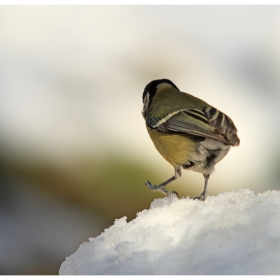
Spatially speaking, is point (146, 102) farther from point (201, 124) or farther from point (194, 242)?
Answer: point (194, 242)

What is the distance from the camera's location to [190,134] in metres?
1.97

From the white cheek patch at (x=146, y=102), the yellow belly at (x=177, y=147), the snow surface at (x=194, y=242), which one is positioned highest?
the white cheek patch at (x=146, y=102)

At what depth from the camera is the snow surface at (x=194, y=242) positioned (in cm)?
114

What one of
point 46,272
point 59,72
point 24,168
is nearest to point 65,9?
point 59,72

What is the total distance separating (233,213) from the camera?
4.33ft

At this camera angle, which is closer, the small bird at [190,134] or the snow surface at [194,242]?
the snow surface at [194,242]

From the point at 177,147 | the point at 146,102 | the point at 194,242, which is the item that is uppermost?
the point at 146,102

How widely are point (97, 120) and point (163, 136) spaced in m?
1.86

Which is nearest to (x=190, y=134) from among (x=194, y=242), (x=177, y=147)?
(x=177, y=147)

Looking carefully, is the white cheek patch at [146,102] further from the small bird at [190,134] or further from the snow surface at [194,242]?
the snow surface at [194,242]

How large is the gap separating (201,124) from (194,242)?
749 millimetres

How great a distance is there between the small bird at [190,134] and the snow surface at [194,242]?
44cm

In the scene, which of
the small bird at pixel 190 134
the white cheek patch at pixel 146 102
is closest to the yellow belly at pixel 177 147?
the small bird at pixel 190 134

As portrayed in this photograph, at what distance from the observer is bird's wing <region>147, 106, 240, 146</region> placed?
1838 mm
